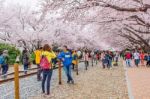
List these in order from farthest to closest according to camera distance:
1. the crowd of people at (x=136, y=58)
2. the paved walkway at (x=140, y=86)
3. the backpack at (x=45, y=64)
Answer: the crowd of people at (x=136, y=58)
the backpack at (x=45, y=64)
the paved walkway at (x=140, y=86)

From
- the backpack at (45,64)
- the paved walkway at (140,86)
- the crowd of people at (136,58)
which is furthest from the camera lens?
the crowd of people at (136,58)

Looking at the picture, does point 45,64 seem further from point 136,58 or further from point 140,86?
point 136,58

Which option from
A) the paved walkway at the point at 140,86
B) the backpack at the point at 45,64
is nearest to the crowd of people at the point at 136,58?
the paved walkway at the point at 140,86

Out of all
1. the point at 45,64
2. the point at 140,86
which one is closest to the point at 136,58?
the point at 140,86

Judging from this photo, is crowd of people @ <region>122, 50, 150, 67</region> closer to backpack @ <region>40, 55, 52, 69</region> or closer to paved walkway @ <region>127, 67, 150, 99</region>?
paved walkway @ <region>127, 67, 150, 99</region>

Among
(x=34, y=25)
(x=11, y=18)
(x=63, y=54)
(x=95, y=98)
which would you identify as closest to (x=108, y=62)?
(x=11, y=18)

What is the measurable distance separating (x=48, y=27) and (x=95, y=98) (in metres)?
43.3

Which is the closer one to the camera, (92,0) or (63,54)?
(92,0)

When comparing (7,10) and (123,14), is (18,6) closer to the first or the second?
(7,10)

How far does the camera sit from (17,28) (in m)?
53.7

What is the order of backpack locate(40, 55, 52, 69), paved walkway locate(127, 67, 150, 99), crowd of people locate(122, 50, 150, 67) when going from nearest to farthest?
1. paved walkway locate(127, 67, 150, 99)
2. backpack locate(40, 55, 52, 69)
3. crowd of people locate(122, 50, 150, 67)

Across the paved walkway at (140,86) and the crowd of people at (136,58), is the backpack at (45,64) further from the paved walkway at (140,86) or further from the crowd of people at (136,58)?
the crowd of people at (136,58)

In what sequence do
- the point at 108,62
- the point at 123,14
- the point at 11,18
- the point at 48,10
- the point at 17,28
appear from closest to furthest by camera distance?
the point at 48,10 → the point at 123,14 → the point at 108,62 → the point at 11,18 → the point at 17,28

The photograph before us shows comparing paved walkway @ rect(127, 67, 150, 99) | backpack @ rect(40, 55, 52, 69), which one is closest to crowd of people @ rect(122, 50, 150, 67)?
paved walkway @ rect(127, 67, 150, 99)
